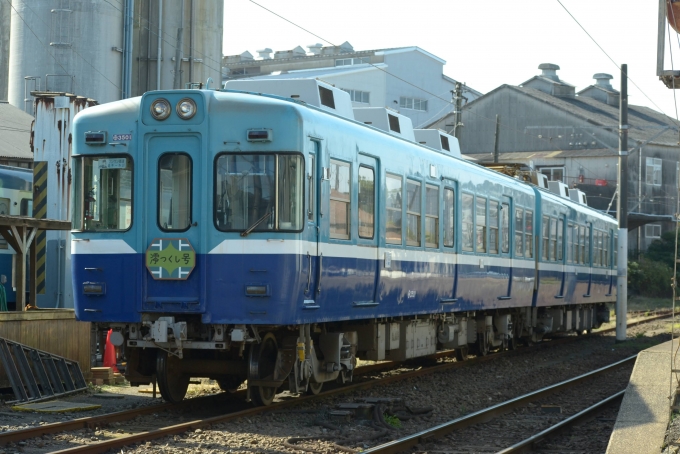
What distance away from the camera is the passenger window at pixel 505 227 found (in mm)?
17391

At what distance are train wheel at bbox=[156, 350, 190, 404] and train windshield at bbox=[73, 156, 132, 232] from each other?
1.43 m

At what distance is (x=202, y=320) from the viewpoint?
32.2 ft

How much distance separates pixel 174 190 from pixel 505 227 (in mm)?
8702

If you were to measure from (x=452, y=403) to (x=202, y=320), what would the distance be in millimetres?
3674

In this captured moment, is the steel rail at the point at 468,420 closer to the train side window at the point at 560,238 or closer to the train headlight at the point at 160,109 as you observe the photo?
the train headlight at the point at 160,109

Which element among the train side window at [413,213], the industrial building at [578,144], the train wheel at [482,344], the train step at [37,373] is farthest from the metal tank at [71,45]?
the industrial building at [578,144]

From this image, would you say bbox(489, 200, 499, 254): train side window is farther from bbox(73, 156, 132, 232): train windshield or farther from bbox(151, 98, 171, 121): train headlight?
bbox(73, 156, 132, 232): train windshield

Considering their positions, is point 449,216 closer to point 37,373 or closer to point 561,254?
point 37,373

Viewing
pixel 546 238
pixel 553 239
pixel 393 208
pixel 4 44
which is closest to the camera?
pixel 393 208

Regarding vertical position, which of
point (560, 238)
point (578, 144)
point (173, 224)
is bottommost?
point (173, 224)

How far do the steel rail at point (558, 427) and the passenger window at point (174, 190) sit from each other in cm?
383

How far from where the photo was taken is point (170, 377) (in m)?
10.6

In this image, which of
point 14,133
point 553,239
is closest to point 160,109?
point 553,239

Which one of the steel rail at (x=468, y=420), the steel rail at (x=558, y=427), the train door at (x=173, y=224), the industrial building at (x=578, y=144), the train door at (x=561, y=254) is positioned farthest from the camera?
the industrial building at (x=578, y=144)
